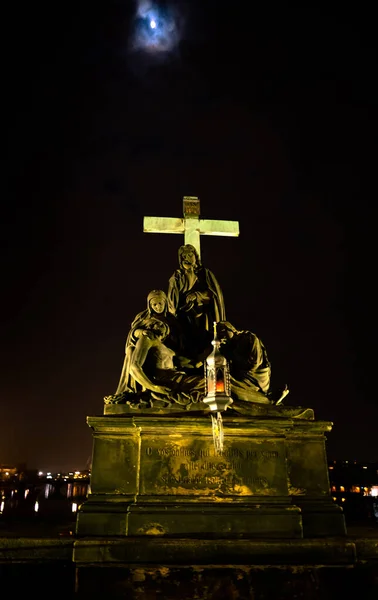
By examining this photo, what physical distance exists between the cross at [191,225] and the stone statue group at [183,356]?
2632 mm

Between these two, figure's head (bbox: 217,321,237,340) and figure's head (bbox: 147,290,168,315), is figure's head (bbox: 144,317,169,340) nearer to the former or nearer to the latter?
figure's head (bbox: 147,290,168,315)

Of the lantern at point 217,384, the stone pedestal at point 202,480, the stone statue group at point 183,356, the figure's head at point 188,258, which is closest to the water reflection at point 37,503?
the stone pedestal at point 202,480

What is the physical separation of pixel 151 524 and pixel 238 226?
716 cm

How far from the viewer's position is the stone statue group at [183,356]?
7051 mm

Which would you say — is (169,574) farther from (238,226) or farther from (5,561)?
(238,226)

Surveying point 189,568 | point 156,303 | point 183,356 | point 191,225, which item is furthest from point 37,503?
point 189,568

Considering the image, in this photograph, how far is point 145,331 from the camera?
7.37 meters

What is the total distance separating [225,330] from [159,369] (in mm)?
1327

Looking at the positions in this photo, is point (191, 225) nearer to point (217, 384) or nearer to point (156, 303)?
point (156, 303)

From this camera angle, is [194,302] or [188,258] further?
[188,258]

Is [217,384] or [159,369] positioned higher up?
[159,369]

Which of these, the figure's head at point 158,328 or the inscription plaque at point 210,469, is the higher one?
the figure's head at point 158,328

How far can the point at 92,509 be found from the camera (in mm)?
6242

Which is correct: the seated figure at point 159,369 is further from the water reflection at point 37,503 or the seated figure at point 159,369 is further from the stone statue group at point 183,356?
the water reflection at point 37,503
